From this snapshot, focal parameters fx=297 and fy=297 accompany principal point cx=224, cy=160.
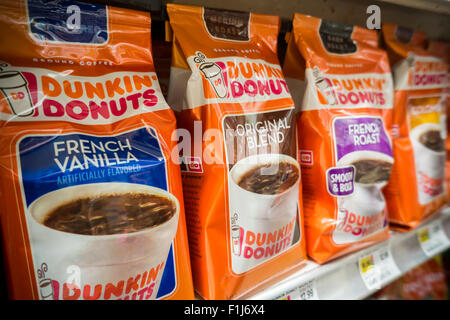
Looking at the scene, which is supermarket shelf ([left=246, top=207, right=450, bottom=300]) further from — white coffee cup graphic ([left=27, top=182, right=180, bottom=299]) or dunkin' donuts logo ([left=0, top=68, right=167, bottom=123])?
dunkin' donuts logo ([left=0, top=68, right=167, bottom=123])

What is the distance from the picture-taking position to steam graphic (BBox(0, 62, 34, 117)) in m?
0.50

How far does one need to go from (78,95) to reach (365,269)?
2.80 feet

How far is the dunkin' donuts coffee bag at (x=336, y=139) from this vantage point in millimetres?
782

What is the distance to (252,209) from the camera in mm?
650

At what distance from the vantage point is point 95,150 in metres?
0.53

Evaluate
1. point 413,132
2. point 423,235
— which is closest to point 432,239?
point 423,235

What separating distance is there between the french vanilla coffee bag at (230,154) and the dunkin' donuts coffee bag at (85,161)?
0.06 metres

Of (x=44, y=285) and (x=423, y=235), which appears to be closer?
(x=44, y=285)

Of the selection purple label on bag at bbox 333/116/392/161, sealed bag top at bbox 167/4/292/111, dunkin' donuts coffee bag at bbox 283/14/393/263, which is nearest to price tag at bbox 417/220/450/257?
dunkin' donuts coffee bag at bbox 283/14/393/263

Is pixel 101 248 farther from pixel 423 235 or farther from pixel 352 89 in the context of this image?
pixel 423 235

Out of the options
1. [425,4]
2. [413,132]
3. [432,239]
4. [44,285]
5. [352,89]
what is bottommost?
[432,239]

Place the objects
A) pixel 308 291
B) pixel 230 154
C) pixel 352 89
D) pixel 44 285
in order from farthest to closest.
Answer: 1. pixel 352 89
2. pixel 308 291
3. pixel 230 154
4. pixel 44 285

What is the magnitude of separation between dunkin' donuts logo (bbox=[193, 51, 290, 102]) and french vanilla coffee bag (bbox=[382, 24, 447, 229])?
19.7 inches
